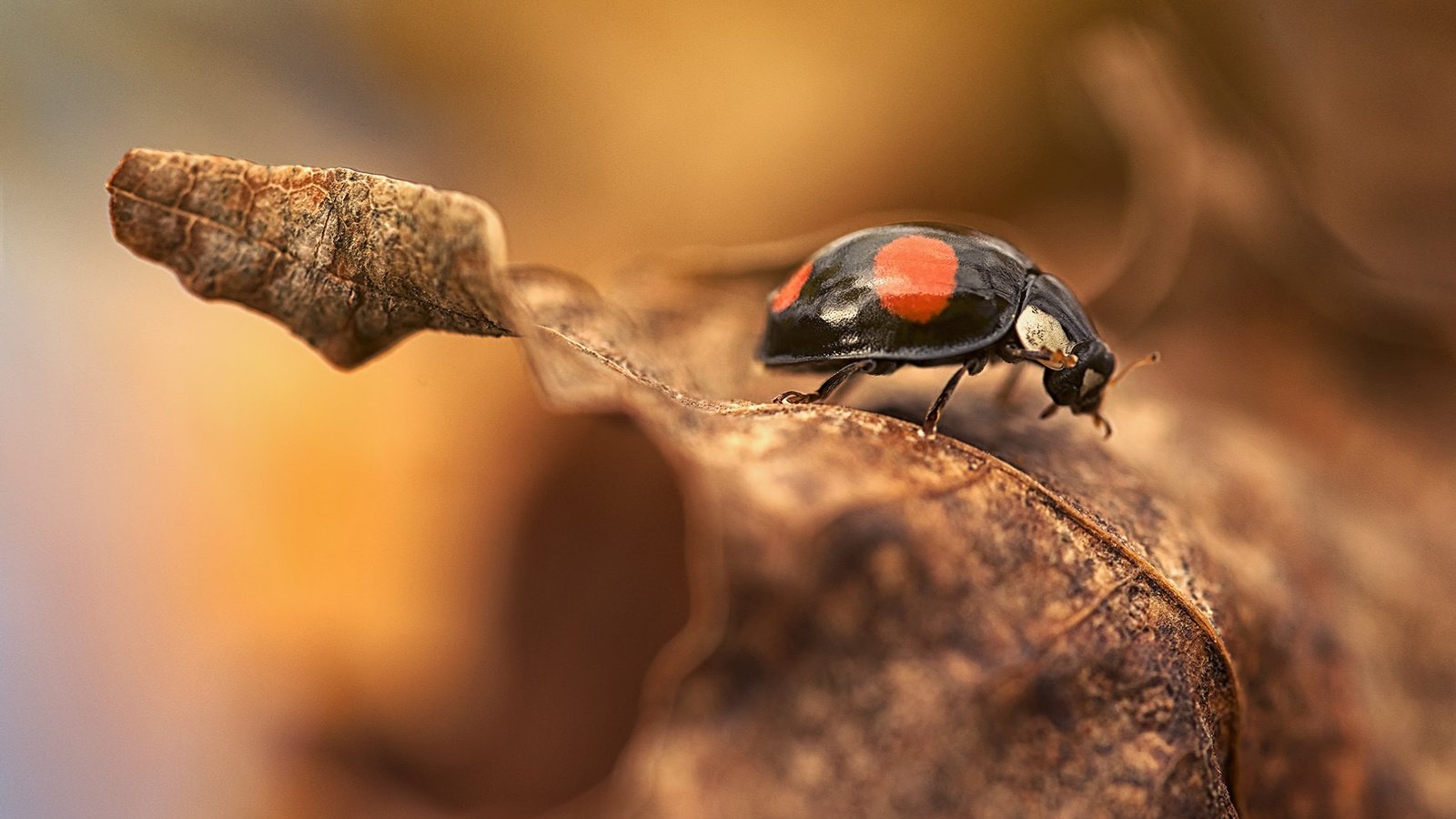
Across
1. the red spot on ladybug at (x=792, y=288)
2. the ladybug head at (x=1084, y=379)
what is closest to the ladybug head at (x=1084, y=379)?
the ladybug head at (x=1084, y=379)

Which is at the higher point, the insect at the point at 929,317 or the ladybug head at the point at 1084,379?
the insect at the point at 929,317

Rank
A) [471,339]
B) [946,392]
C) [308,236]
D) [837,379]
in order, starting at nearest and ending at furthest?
[308,236] < [946,392] < [837,379] < [471,339]

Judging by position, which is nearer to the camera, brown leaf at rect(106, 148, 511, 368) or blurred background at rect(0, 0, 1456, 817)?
brown leaf at rect(106, 148, 511, 368)

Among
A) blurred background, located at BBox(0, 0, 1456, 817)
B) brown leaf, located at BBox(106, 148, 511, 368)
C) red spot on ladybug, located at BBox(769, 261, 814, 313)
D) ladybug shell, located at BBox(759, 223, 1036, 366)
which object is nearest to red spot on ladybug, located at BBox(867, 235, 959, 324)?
ladybug shell, located at BBox(759, 223, 1036, 366)

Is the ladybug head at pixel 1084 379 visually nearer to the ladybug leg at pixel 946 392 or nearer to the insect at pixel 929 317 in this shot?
the insect at pixel 929 317

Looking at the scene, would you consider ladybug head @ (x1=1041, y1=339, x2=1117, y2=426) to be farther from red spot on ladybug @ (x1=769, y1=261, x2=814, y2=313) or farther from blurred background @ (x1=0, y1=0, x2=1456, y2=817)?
blurred background @ (x1=0, y1=0, x2=1456, y2=817)

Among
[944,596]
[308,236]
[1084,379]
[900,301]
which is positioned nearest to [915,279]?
[900,301]

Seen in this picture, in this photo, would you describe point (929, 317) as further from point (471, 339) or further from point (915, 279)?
point (471, 339)

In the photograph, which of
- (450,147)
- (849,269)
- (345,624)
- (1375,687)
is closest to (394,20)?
(450,147)
